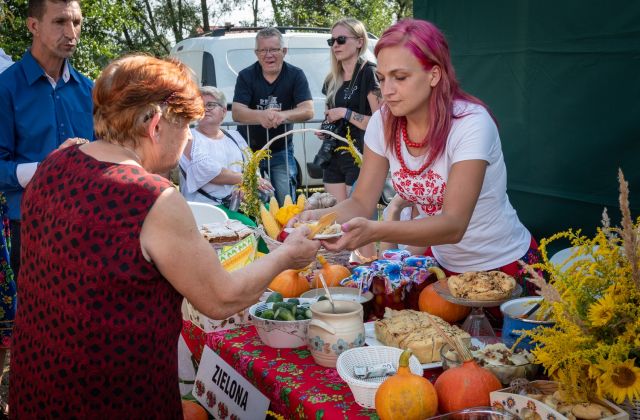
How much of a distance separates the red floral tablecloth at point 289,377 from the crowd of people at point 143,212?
10.5 inches

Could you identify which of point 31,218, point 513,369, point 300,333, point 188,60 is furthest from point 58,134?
point 188,60

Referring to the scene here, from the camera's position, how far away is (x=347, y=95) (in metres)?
5.52

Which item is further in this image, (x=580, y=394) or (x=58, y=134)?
(x=58, y=134)

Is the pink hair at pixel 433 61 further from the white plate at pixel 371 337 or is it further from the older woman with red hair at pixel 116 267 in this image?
the older woman with red hair at pixel 116 267

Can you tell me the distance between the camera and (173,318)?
182 cm

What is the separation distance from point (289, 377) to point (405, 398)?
1.55ft

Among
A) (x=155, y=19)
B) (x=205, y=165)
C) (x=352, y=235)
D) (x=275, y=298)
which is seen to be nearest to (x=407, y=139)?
(x=352, y=235)

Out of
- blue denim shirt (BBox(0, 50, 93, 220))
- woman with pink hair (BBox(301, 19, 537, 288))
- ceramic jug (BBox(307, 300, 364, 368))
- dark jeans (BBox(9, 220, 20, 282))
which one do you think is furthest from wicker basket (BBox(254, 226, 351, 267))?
dark jeans (BBox(9, 220, 20, 282))

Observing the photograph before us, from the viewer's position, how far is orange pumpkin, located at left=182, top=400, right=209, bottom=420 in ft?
7.79

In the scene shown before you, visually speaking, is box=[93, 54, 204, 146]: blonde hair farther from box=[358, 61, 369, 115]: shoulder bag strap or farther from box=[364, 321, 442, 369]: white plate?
box=[358, 61, 369, 115]: shoulder bag strap

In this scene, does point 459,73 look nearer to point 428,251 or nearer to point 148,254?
point 428,251

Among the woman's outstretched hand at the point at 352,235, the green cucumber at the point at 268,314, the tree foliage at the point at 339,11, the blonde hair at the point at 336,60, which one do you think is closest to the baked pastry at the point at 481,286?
the woman's outstretched hand at the point at 352,235

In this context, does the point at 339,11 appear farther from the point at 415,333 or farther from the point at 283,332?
the point at 415,333

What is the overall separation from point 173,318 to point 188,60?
863 centimetres
